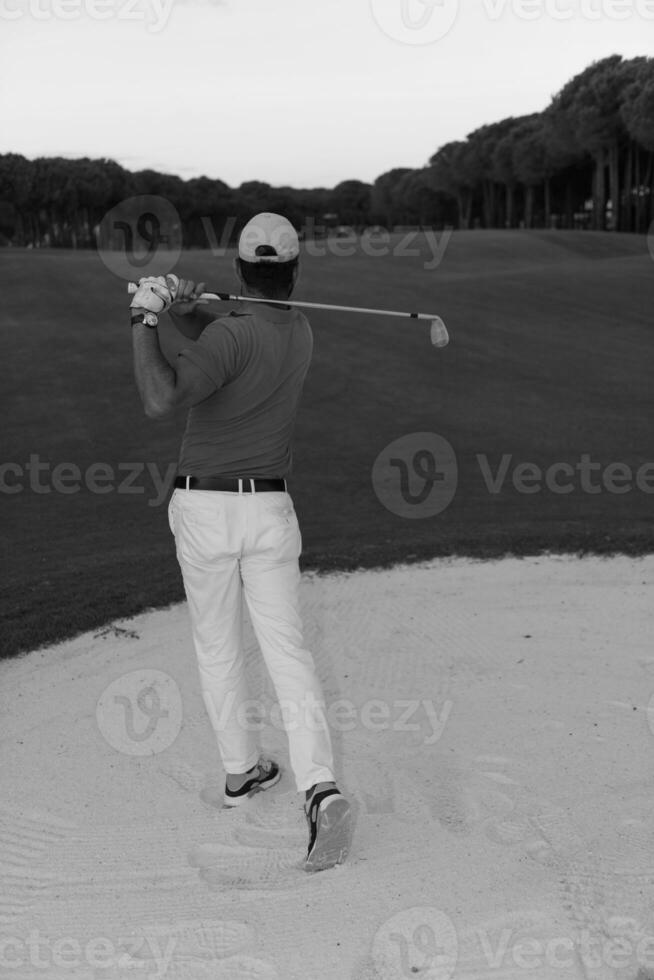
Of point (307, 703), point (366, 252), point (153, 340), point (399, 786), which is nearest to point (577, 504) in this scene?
point (399, 786)

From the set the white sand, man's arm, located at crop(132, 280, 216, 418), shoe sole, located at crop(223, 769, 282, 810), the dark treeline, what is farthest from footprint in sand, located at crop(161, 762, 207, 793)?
the dark treeline

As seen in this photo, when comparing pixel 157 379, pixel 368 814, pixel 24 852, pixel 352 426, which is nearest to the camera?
pixel 157 379

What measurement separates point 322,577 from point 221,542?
14.6ft

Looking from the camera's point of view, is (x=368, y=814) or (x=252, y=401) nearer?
(x=252, y=401)

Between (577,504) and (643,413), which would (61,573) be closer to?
(577,504)

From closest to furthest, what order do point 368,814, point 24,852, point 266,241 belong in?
point 266,241
point 24,852
point 368,814

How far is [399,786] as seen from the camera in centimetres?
527

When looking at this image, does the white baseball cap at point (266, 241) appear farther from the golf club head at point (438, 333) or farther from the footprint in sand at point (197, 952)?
the footprint in sand at point (197, 952)

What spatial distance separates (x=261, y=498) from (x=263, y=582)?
14.8 inches

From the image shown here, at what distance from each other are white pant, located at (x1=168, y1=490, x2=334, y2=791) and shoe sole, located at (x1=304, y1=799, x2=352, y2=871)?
0.14 meters

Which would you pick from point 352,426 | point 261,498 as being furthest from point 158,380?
point 352,426

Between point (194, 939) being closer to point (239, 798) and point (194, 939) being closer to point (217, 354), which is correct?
point (239, 798)

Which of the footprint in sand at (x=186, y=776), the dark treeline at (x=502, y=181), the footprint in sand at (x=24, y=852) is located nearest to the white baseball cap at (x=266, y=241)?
the footprint in sand at (x=186, y=776)

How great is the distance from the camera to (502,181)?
90938 mm
